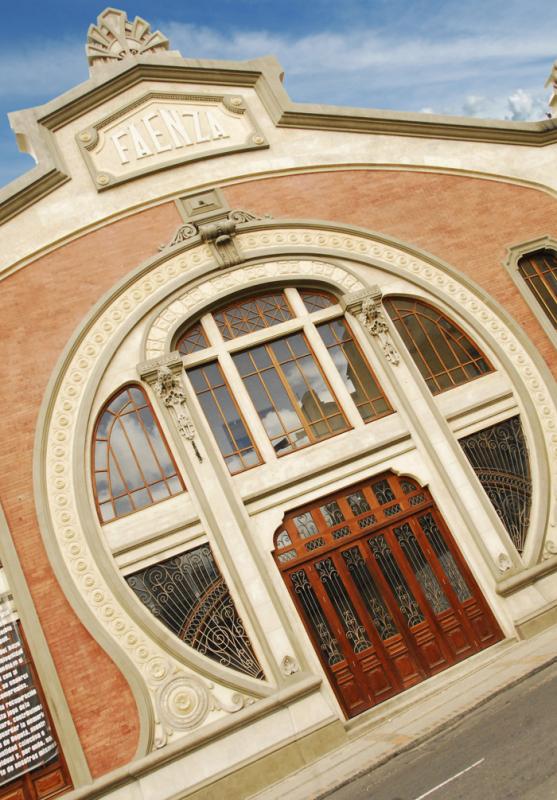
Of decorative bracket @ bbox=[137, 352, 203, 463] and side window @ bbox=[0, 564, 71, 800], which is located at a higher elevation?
decorative bracket @ bbox=[137, 352, 203, 463]

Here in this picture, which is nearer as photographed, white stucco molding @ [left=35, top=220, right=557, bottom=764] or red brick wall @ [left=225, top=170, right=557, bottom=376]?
white stucco molding @ [left=35, top=220, right=557, bottom=764]

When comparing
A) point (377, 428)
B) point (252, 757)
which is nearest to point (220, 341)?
point (377, 428)

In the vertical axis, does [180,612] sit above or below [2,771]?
above

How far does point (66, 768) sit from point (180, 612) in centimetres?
255

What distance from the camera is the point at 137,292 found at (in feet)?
38.7

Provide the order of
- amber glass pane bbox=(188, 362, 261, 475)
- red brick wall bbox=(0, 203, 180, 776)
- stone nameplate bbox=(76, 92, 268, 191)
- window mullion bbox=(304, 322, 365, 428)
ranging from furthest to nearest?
stone nameplate bbox=(76, 92, 268, 191)
window mullion bbox=(304, 322, 365, 428)
amber glass pane bbox=(188, 362, 261, 475)
red brick wall bbox=(0, 203, 180, 776)

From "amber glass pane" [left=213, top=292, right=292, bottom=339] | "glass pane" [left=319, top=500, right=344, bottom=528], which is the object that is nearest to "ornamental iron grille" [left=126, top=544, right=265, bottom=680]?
"glass pane" [left=319, top=500, right=344, bottom=528]

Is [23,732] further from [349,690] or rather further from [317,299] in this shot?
[317,299]

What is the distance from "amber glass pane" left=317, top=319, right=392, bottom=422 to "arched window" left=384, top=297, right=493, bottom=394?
0.94m

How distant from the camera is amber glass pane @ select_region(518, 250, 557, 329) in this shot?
13172 millimetres

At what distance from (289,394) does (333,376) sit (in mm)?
894

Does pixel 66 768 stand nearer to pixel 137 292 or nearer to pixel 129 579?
pixel 129 579

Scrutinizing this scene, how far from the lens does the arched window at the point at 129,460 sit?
35.1 feet

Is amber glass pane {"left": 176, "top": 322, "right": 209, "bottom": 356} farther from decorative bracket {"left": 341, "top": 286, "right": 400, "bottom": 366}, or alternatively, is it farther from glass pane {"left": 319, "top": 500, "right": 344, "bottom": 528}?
glass pane {"left": 319, "top": 500, "right": 344, "bottom": 528}
